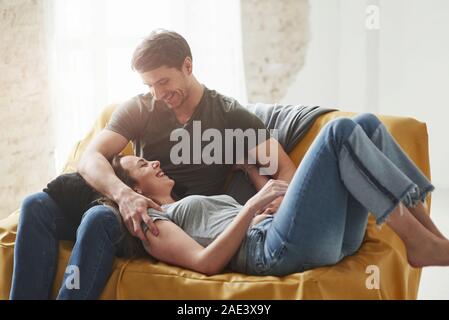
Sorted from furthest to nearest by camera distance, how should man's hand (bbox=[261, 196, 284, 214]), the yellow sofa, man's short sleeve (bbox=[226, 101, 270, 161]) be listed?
man's short sleeve (bbox=[226, 101, 270, 161])
man's hand (bbox=[261, 196, 284, 214])
the yellow sofa

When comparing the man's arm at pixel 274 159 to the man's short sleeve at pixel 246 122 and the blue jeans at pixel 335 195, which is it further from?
the blue jeans at pixel 335 195

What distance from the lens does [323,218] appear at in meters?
1.74

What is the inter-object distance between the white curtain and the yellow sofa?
1.40 metres

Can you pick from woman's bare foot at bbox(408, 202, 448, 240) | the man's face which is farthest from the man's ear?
woman's bare foot at bbox(408, 202, 448, 240)

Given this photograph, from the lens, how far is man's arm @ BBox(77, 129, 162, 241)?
196 centimetres

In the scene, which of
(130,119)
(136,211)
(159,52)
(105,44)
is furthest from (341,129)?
(105,44)

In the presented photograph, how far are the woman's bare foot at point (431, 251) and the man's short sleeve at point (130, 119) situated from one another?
1.01m

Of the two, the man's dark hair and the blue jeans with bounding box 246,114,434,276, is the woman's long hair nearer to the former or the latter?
the blue jeans with bounding box 246,114,434,276

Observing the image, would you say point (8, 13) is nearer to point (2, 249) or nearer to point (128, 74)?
point (128, 74)

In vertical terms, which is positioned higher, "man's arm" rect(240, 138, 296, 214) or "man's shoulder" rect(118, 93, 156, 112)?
"man's shoulder" rect(118, 93, 156, 112)

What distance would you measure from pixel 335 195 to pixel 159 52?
0.82 m

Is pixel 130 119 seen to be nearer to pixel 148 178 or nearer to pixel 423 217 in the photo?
pixel 148 178
